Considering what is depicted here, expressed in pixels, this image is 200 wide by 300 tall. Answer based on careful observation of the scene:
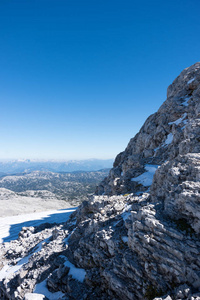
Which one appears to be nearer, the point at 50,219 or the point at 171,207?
the point at 171,207

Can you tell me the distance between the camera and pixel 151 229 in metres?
12.1

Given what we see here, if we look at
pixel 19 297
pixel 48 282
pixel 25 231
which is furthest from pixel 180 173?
pixel 25 231

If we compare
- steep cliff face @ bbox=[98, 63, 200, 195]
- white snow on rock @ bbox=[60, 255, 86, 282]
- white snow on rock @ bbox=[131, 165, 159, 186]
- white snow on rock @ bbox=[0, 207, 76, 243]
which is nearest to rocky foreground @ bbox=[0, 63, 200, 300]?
white snow on rock @ bbox=[60, 255, 86, 282]

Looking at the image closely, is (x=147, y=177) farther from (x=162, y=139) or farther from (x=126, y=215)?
(x=162, y=139)

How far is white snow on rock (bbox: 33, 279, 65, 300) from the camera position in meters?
15.0

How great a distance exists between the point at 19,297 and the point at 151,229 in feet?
53.1

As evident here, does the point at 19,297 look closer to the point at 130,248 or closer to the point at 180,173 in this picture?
the point at 130,248

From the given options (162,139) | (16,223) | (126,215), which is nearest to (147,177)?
(126,215)

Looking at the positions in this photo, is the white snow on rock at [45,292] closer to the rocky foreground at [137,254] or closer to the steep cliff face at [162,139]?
the rocky foreground at [137,254]

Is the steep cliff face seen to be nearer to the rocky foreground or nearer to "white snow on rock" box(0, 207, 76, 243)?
the rocky foreground

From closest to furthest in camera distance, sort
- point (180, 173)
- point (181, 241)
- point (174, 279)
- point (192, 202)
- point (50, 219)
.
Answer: point (174, 279) → point (181, 241) → point (192, 202) → point (180, 173) → point (50, 219)

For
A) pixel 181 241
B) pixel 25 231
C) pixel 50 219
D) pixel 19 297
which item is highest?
pixel 181 241

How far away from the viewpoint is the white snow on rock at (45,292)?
1498 cm

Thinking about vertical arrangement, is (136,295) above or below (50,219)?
above
